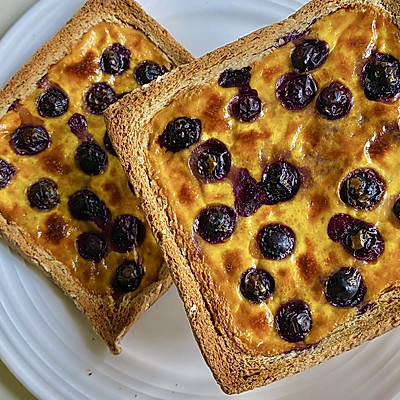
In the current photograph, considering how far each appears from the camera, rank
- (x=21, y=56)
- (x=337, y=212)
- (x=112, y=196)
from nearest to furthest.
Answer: (x=337, y=212) → (x=112, y=196) → (x=21, y=56)

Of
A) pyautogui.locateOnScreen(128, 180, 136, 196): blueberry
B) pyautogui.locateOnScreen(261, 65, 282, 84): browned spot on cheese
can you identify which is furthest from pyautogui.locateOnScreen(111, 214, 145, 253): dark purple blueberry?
pyautogui.locateOnScreen(261, 65, 282, 84): browned spot on cheese

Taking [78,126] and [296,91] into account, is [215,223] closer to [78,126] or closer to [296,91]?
[296,91]

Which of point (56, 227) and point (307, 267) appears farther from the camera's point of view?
point (56, 227)

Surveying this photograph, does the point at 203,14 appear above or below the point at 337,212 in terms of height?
above

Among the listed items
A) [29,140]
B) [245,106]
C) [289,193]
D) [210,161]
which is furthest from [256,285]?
[29,140]

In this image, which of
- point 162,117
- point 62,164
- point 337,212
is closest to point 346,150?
point 337,212

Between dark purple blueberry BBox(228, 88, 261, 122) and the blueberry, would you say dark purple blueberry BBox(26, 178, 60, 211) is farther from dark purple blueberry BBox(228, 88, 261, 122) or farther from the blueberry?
dark purple blueberry BBox(228, 88, 261, 122)

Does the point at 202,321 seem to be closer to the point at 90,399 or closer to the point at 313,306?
the point at 313,306

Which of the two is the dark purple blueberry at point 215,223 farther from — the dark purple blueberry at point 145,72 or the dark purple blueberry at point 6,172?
the dark purple blueberry at point 6,172
